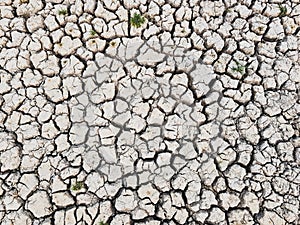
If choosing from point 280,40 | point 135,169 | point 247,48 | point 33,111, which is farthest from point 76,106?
point 280,40

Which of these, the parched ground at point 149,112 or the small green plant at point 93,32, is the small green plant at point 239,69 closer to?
the parched ground at point 149,112

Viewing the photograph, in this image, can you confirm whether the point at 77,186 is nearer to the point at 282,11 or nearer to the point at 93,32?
the point at 93,32

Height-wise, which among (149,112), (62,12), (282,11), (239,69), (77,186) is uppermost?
(62,12)

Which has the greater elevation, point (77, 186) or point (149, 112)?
point (149, 112)

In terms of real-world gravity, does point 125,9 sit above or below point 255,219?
above

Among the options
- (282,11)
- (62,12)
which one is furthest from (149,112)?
(282,11)

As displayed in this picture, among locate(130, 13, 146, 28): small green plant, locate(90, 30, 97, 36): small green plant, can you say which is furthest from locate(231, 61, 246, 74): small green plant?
locate(90, 30, 97, 36): small green plant

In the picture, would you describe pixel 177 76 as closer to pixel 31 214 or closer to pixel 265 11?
pixel 265 11
